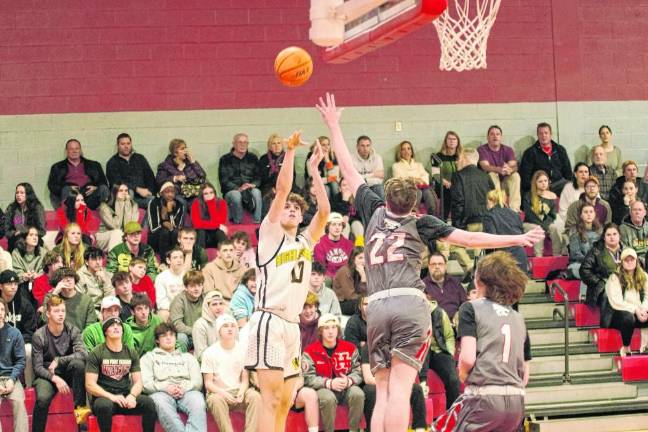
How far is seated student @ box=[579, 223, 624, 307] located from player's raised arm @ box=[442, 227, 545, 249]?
22.7ft

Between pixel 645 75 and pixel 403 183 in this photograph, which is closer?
pixel 403 183

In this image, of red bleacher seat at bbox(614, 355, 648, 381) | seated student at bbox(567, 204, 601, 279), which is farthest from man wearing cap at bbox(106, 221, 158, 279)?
red bleacher seat at bbox(614, 355, 648, 381)

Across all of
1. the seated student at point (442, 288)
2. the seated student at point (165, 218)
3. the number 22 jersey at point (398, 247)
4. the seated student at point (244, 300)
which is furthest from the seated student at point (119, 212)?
the number 22 jersey at point (398, 247)

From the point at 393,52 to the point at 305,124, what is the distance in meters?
1.82

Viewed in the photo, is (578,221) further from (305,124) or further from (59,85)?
(59,85)

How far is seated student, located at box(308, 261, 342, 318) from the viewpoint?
502 inches

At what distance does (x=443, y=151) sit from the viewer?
54.0 feet

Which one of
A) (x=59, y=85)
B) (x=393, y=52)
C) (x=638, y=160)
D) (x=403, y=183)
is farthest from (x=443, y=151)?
(x=403, y=183)

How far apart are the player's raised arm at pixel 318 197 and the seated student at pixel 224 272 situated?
469 centimetres

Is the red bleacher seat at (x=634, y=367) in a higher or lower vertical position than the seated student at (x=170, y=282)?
lower

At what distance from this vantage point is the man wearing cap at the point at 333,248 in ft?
46.1

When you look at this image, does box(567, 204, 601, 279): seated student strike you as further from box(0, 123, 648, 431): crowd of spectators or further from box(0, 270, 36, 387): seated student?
box(0, 270, 36, 387): seated student

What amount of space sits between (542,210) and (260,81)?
15.3ft

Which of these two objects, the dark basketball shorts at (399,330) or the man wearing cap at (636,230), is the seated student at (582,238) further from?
the dark basketball shorts at (399,330)
